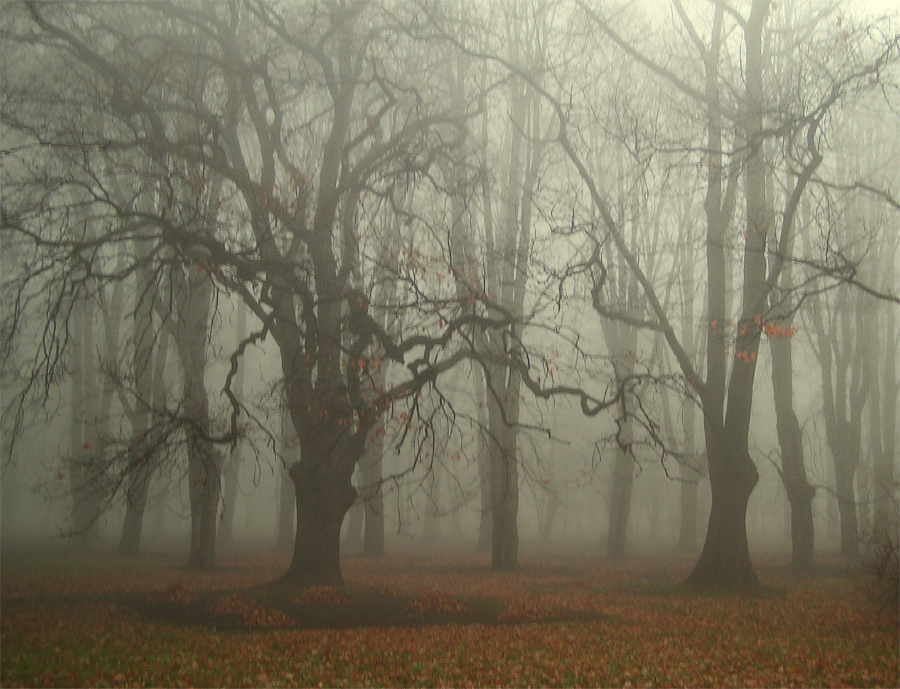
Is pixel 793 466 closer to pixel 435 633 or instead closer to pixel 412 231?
pixel 412 231

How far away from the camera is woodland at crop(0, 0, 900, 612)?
1045cm

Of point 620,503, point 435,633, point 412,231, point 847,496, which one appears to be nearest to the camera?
point 435,633

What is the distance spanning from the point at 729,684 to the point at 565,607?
175 inches

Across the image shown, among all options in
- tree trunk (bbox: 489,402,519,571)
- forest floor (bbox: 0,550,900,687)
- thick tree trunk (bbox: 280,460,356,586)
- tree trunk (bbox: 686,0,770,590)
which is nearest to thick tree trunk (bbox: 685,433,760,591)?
tree trunk (bbox: 686,0,770,590)

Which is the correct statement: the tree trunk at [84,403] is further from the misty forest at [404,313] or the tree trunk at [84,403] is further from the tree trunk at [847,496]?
the tree trunk at [847,496]

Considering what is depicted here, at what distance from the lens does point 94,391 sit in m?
22.7

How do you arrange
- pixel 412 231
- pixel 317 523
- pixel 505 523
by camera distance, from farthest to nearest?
pixel 505 523 < pixel 412 231 < pixel 317 523

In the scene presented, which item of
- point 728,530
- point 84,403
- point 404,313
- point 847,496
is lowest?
point 728,530

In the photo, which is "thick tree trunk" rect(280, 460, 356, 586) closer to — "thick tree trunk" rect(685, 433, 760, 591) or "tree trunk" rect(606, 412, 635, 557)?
"thick tree trunk" rect(685, 433, 760, 591)

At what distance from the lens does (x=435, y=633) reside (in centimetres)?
869

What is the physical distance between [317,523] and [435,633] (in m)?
3.38

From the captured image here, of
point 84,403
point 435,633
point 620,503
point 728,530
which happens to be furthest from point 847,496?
point 84,403

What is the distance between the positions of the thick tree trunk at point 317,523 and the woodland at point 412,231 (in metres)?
0.05

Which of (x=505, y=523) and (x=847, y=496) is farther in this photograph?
(x=847, y=496)
